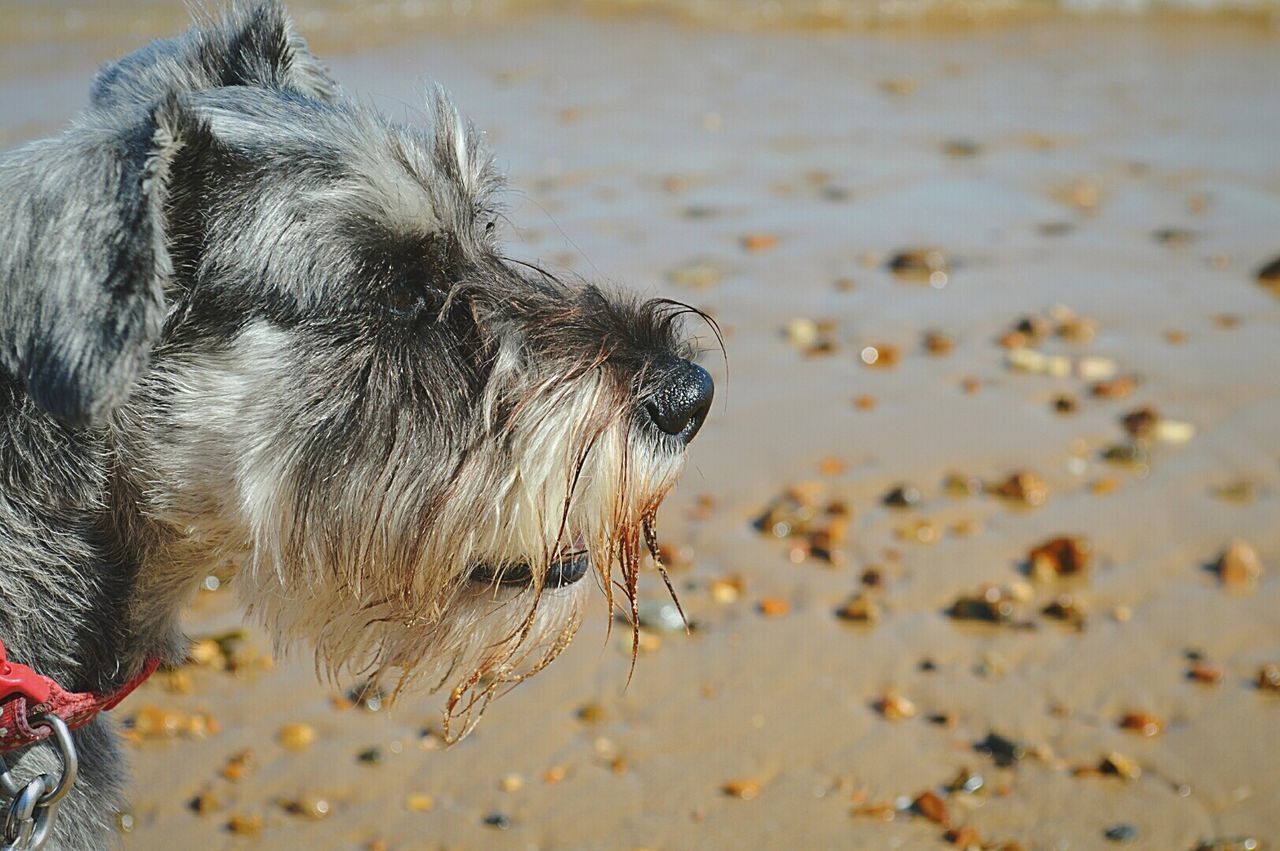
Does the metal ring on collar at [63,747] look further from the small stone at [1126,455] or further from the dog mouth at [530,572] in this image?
the small stone at [1126,455]

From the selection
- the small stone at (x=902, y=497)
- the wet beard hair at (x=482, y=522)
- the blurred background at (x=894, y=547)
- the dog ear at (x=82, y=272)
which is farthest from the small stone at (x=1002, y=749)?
the dog ear at (x=82, y=272)

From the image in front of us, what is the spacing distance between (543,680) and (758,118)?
767 centimetres

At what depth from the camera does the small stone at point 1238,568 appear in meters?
5.42

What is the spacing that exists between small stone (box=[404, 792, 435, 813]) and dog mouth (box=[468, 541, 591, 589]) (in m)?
1.29

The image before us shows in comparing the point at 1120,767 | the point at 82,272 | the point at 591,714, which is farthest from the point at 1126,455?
the point at 82,272

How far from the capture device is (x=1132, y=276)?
8.18 m

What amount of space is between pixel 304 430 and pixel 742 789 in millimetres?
2075

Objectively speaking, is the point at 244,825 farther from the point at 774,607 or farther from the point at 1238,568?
the point at 1238,568

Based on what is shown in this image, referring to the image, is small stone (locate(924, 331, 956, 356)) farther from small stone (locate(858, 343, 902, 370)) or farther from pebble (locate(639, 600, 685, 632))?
pebble (locate(639, 600, 685, 632))

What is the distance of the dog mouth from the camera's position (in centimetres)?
354

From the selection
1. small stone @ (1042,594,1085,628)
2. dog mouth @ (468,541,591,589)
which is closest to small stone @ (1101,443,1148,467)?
small stone @ (1042,594,1085,628)

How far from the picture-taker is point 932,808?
174 inches

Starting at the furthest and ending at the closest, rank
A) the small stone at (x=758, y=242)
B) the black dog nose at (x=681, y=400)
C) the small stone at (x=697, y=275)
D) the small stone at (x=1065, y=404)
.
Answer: the small stone at (x=758, y=242) → the small stone at (x=697, y=275) → the small stone at (x=1065, y=404) → the black dog nose at (x=681, y=400)

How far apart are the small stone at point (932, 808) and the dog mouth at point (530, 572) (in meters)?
1.55
